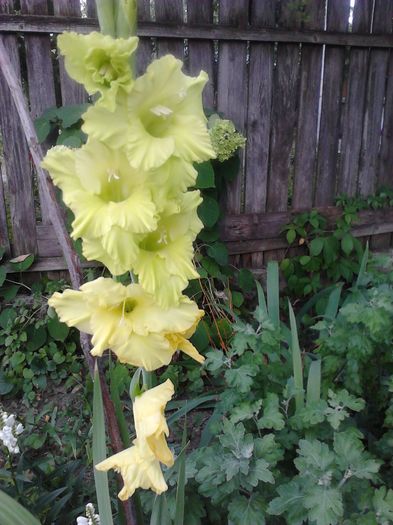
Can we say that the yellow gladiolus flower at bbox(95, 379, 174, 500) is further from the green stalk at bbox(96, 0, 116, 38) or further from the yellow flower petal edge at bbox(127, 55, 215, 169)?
the green stalk at bbox(96, 0, 116, 38)

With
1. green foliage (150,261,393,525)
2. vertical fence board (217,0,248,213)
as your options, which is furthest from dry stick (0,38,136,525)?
vertical fence board (217,0,248,213)

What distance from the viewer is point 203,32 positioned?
8.55 ft

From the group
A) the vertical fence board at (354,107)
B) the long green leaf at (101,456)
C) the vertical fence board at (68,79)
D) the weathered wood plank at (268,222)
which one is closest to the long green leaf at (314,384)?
the long green leaf at (101,456)

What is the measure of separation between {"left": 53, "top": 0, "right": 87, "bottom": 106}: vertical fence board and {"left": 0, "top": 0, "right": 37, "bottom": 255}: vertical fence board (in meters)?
0.21

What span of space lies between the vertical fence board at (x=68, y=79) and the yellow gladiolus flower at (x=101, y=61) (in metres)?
1.92

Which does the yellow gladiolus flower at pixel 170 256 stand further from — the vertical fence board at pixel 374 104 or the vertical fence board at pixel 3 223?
the vertical fence board at pixel 374 104

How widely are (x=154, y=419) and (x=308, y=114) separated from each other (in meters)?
2.64

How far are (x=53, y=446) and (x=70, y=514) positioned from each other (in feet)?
2.37

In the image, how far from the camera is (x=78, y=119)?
2.37m

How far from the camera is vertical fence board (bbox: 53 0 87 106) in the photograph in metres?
2.40

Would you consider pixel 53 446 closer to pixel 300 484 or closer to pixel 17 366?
pixel 17 366

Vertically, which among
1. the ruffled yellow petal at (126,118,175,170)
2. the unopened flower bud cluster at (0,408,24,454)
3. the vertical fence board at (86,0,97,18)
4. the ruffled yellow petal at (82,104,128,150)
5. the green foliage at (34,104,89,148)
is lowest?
the unopened flower bud cluster at (0,408,24,454)

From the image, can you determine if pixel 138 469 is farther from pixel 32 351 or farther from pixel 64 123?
pixel 64 123

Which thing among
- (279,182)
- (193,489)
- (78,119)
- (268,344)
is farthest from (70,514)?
(279,182)
